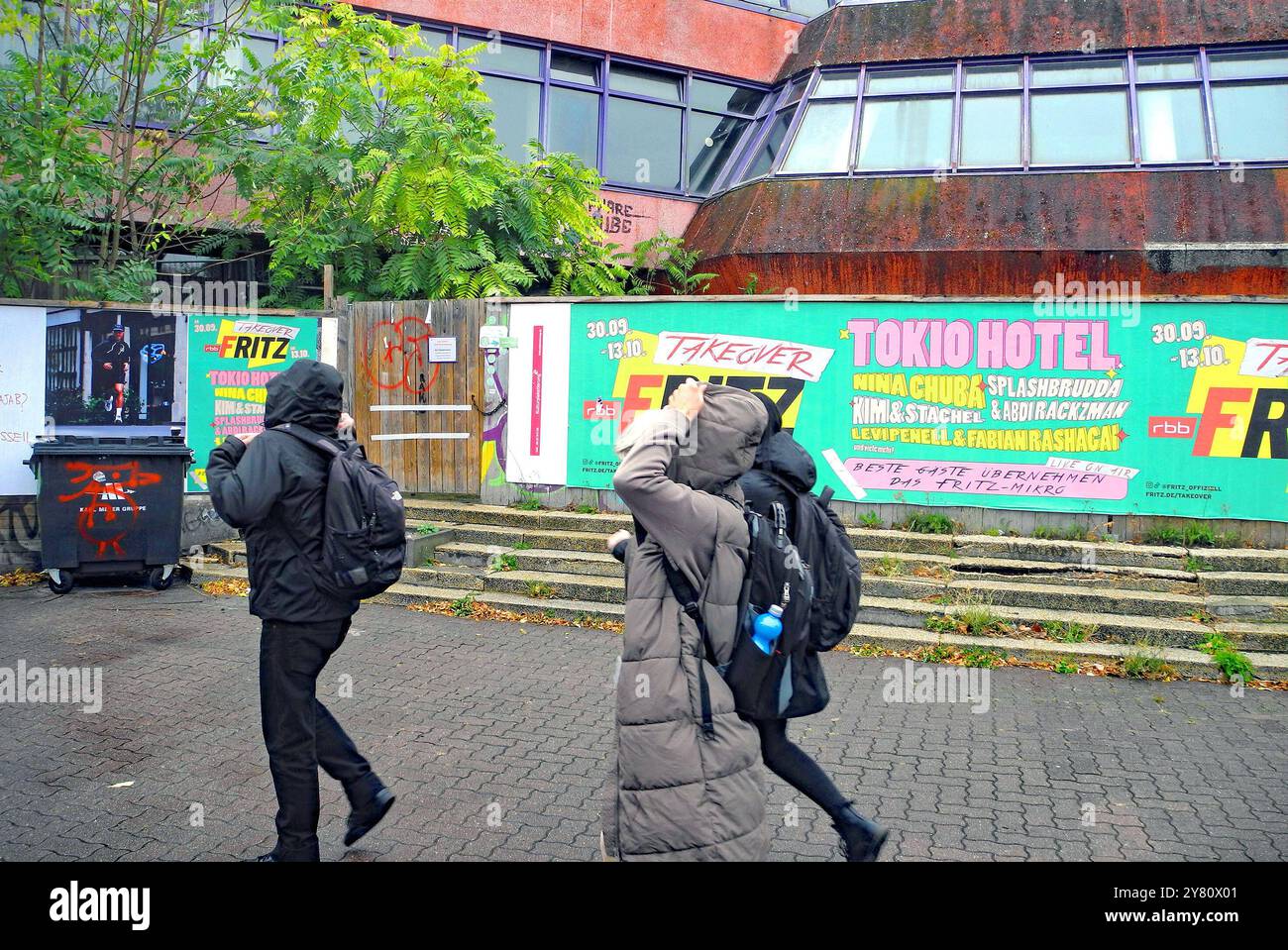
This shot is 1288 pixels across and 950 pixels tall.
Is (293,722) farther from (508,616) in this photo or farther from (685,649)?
(508,616)

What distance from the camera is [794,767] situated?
428cm

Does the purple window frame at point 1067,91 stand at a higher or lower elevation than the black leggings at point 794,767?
higher

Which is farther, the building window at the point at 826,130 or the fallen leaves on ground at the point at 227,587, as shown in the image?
the building window at the point at 826,130

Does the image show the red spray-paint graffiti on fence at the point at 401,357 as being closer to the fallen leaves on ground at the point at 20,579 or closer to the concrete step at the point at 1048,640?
the concrete step at the point at 1048,640

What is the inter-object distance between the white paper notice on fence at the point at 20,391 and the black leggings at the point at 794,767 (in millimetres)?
8547

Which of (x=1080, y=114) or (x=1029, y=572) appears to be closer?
(x=1029, y=572)

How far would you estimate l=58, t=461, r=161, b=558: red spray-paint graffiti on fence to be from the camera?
9.47m

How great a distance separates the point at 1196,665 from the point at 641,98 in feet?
43.1

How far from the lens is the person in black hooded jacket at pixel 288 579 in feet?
13.6

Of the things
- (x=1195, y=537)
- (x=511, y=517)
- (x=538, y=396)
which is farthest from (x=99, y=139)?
(x=1195, y=537)

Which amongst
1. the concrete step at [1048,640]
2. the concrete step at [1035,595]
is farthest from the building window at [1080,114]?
the concrete step at [1048,640]

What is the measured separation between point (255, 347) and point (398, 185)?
2840mm

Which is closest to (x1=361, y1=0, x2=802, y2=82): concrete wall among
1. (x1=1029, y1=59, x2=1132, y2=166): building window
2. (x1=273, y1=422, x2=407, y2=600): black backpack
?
(x1=1029, y1=59, x2=1132, y2=166): building window

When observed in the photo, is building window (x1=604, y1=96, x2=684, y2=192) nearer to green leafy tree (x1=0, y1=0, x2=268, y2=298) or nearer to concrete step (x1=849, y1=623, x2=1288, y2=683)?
green leafy tree (x1=0, y1=0, x2=268, y2=298)
